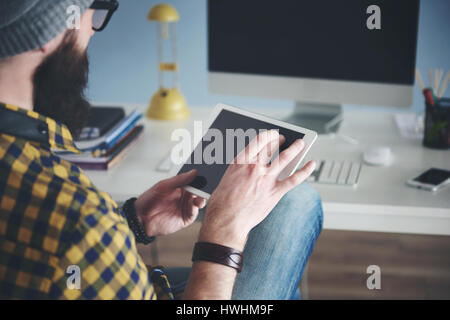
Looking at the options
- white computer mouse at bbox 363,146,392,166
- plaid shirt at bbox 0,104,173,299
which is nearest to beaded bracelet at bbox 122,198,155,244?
plaid shirt at bbox 0,104,173,299

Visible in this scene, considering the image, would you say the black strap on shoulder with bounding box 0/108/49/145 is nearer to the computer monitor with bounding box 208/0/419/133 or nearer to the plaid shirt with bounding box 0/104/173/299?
the plaid shirt with bounding box 0/104/173/299

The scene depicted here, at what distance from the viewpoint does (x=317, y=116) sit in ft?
5.24

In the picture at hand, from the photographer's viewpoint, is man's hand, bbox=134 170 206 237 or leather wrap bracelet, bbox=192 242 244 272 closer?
leather wrap bracelet, bbox=192 242 244 272

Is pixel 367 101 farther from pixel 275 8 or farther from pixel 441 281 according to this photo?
pixel 441 281

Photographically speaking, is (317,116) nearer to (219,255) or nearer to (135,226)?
(135,226)

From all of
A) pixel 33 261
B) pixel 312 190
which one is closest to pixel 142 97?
pixel 312 190

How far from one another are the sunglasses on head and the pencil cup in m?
0.89

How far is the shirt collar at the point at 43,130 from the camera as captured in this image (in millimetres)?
674

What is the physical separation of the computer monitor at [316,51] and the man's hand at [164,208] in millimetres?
594

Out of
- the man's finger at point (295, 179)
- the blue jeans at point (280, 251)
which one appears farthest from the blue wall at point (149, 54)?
the man's finger at point (295, 179)

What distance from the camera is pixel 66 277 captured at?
0.61 m

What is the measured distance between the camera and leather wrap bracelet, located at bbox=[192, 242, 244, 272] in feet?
2.57

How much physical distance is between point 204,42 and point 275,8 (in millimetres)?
1114

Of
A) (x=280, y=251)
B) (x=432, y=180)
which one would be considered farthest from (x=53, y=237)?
(x=432, y=180)
